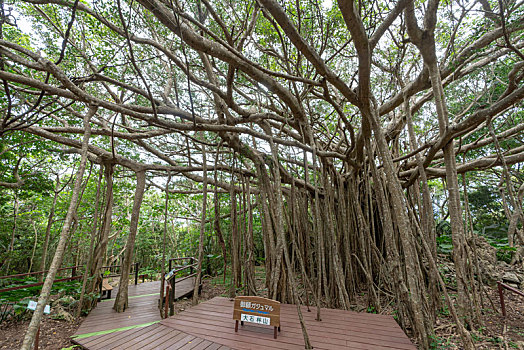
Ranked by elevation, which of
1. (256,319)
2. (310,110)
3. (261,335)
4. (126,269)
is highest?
(310,110)

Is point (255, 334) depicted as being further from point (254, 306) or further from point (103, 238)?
point (103, 238)

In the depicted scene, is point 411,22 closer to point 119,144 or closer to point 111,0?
point 111,0

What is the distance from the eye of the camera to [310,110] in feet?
13.3

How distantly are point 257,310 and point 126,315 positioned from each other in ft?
7.61

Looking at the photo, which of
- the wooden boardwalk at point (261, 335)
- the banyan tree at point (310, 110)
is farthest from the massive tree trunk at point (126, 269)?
the wooden boardwalk at point (261, 335)

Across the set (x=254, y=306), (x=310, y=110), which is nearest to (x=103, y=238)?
(x=254, y=306)

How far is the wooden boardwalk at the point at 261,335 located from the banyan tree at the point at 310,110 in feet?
0.88

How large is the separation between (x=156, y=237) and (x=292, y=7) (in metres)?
10.2

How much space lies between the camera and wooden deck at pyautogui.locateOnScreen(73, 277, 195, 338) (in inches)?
118

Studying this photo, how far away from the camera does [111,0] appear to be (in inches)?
127

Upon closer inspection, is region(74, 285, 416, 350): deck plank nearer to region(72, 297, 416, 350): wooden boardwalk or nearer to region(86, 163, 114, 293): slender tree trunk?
region(72, 297, 416, 350): wooden boardwalk

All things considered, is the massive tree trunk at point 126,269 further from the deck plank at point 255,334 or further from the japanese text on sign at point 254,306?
the japanese text on sign at point 254,306

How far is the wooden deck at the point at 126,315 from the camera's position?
300 cm

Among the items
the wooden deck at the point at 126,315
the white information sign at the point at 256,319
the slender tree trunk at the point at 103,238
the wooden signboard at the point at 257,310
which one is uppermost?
the slender tree trunk at the point at 103,238
